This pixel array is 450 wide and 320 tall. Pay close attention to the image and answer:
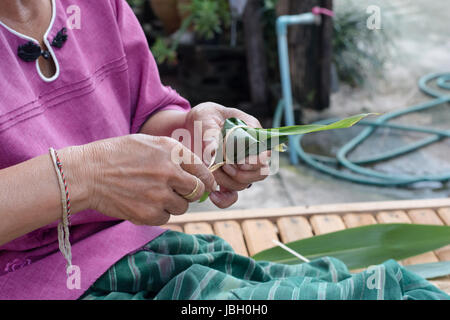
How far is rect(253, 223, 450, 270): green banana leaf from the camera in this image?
160 centimetres

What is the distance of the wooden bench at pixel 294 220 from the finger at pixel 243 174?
0.54 m

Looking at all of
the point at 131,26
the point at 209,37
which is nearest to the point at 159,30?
the point at 209,37

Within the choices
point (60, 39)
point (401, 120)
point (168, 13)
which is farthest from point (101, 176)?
point (168, 13)

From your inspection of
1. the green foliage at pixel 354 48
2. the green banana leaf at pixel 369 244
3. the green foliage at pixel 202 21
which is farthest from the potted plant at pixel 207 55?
the green banana leaf at pixel 369 244

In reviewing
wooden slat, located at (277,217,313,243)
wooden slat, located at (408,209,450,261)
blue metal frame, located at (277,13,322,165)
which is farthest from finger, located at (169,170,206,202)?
blue metal frame, located at (277,13,322,165)

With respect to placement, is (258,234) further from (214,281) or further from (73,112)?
(73,112)

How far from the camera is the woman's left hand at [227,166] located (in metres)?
1.16

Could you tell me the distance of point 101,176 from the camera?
3.14ft

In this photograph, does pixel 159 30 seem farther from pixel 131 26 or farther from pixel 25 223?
pixel 25 223

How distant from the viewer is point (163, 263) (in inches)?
45.3

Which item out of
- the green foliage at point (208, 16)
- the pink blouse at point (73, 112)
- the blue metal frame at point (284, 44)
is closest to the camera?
the pink blouse at point (73, 112)

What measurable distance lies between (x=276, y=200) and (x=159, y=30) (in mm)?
2156

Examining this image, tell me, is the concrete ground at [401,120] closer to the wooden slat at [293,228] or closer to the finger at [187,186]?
the wooden slat at [293,228]

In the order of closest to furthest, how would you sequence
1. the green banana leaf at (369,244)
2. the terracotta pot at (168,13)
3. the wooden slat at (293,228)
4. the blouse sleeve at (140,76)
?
the blouse sleeve at (140,76) < the green banana leaf at (369,244) < the wooden slat at (293,228) < the terracotta pot at (168,13)
